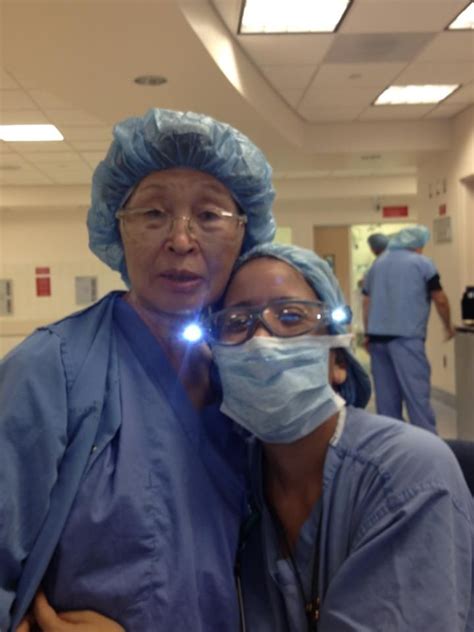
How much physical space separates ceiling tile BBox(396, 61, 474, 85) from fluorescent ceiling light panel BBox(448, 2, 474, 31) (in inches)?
24.5

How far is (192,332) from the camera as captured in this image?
3.76 feet

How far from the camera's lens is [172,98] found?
14.6 feet

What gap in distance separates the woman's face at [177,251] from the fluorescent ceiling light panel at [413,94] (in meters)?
4.51

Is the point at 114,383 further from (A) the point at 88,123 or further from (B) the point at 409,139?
(B) the point at 409,139

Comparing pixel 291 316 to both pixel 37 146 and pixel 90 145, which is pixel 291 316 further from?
pixel 37 146

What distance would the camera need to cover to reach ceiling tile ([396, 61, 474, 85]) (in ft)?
15.1

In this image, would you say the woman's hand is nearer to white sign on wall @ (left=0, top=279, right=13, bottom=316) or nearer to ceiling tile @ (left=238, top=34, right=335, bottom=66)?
ceiling tile @ (left=238, top=34, right=335, bottom=66)

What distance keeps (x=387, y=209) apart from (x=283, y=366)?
29.7 ft

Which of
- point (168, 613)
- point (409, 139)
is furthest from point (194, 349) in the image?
point (409, 139)

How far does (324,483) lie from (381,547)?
16cm

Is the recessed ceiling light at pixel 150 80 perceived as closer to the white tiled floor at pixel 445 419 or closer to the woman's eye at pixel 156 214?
the white tiled floor at pixel 445 419

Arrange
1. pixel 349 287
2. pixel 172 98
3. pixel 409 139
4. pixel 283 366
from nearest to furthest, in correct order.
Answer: pixel 283 366 < pixel 172 98 < pixel 409 139 < pixel 349 287

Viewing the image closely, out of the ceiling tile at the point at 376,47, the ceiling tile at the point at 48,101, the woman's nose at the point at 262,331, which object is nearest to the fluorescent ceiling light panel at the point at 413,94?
the ceiling tile at the point at 376,47

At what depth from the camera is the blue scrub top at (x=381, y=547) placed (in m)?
0.84
